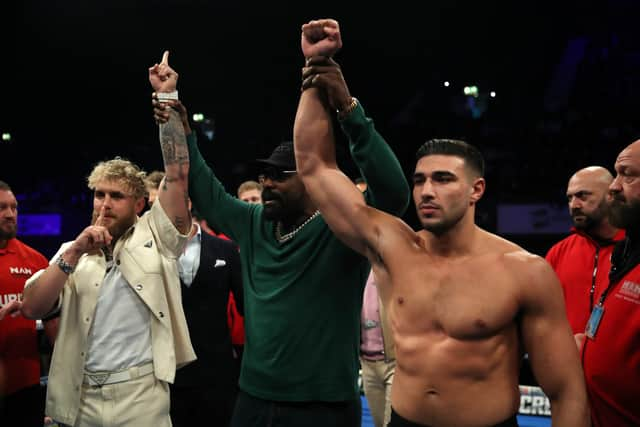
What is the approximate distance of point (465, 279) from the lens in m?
1.64

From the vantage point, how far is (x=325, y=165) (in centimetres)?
177

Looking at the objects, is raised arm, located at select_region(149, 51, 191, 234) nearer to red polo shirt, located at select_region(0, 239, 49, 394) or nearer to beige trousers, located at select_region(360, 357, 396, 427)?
red polo shirt, located at select_region(0, 239, 49, 394)

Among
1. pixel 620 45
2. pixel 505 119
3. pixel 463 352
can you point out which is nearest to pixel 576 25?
pixel 620 45

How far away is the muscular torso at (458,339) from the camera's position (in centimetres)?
156

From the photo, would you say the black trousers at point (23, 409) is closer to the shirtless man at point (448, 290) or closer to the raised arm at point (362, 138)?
the shirtless man at point (448, 290)

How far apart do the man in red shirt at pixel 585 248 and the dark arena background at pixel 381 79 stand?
15.0 feet

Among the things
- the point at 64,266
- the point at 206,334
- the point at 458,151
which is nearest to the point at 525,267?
the point at 458,151

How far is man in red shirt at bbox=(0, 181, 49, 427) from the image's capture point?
103 inches

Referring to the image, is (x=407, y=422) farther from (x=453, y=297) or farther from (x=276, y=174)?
(x=276, y=174)

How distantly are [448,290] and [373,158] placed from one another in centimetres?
39

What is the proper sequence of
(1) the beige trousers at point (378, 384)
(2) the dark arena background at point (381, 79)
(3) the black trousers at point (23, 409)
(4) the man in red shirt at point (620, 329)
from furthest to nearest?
(2) the dark arena background at point (381, 79) < (1) the beige trousers at point (378, 384) < (3) the black trousers at point (23, 409) < (4) the man in red shirt at point (620, 329)

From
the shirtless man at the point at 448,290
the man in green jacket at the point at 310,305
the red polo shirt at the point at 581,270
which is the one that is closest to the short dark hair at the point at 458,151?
the shirtless man at the point at 448,290

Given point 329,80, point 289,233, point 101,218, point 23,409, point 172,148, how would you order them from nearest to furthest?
point 329,80 < point 289,233 < point 172,148 < point 101,218 < point 23,409

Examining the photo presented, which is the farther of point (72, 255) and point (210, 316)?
point (210, 316)
